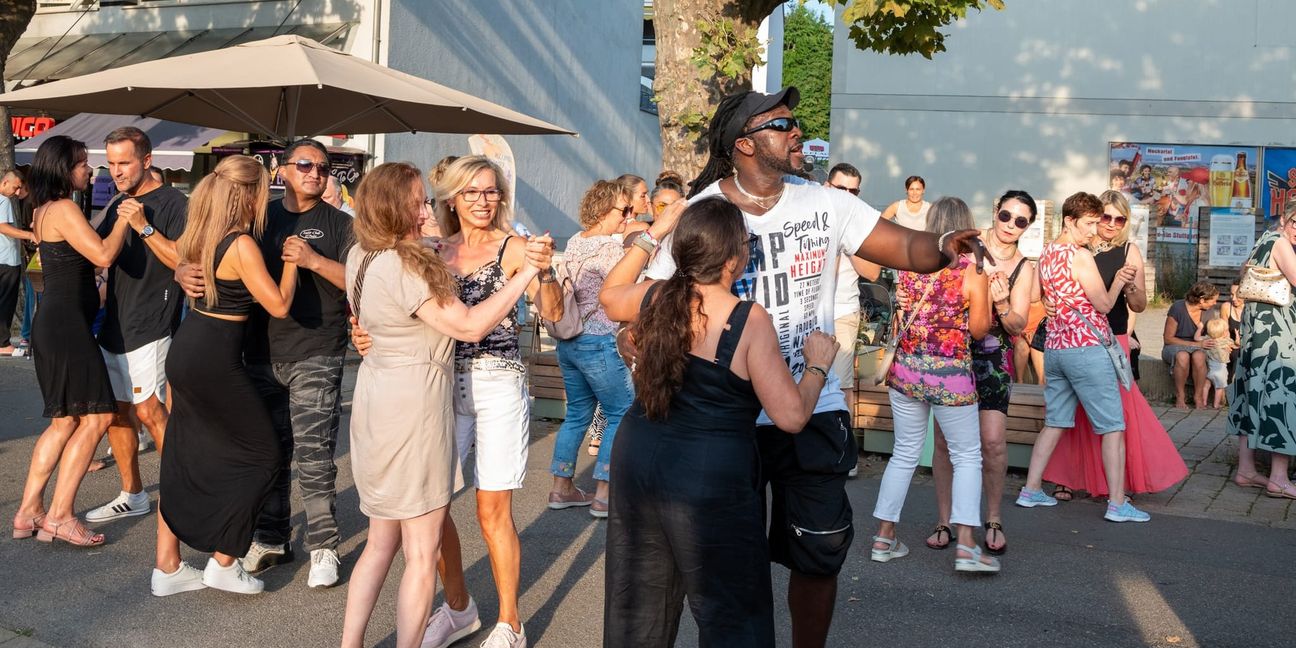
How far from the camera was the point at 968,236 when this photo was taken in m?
3.68

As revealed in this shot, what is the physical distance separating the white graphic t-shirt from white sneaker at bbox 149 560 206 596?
2.75 meters

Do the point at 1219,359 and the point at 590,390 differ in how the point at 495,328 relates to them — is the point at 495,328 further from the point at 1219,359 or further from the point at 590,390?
the point at 1219,359

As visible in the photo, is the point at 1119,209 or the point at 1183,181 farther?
the point at 1183,181

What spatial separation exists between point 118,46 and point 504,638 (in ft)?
51.7

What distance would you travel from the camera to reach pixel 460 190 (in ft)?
14.9

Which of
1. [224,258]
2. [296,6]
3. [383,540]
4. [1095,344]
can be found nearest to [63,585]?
[224,258]

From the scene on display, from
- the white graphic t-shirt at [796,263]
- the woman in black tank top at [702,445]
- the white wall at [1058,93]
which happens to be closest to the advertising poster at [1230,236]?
the white wall at [1058,93]

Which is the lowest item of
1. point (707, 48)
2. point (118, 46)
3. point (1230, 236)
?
point (1230, 236)

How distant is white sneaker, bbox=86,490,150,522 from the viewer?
6480mm

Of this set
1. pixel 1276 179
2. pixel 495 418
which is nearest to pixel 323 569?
pixel 495 418

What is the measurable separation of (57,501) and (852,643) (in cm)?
385

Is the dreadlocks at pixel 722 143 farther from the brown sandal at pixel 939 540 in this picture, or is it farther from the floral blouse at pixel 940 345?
the brown sandal at pixel 939 540

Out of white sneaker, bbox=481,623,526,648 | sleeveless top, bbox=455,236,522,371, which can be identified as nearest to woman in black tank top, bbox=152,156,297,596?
sleeveless top, bbox=455,236,522,371

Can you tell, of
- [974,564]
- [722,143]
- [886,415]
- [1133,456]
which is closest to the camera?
[722,143]
